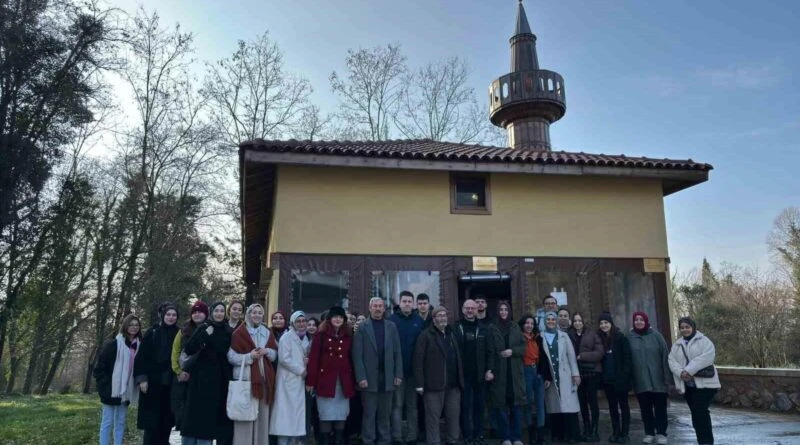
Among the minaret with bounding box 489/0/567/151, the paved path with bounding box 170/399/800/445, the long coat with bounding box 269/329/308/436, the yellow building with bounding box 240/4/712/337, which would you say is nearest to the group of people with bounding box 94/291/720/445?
the long coat with bounding box 269/329/308/436

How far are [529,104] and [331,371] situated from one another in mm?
10987

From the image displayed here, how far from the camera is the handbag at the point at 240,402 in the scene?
5.86 m

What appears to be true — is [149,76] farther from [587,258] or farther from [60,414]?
[587,258]

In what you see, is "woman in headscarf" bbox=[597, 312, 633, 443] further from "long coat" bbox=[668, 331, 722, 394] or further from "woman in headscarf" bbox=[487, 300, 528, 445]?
"woman in headscarf" bbox=[487, 300, 528, 445]

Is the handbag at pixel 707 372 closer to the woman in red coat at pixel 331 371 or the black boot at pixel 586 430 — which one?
the black boot at pixel 586 430

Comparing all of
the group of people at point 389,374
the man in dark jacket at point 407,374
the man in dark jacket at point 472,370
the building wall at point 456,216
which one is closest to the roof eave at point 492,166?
the building wall at point 456,216

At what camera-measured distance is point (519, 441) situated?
7133 millimetres

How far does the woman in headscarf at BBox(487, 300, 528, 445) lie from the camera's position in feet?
22.8

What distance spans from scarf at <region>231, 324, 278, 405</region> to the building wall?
3271 mm

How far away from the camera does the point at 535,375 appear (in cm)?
740

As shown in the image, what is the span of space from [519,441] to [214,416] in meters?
3.73

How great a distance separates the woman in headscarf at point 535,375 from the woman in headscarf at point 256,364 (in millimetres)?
3182

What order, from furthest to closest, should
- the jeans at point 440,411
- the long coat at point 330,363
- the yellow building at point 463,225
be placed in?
1. the yellow building at point 463,225
2. the jeans at point 440,411
3. the long coat at point 330,363

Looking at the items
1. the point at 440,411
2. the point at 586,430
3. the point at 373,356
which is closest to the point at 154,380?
the point at 373,356
